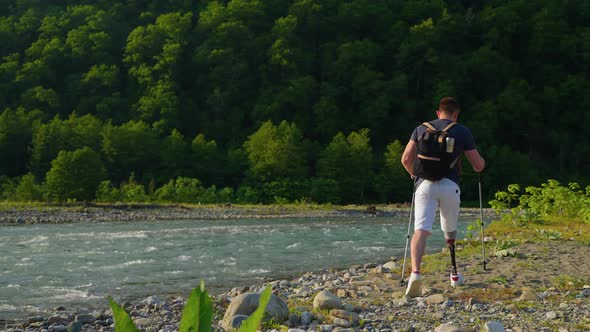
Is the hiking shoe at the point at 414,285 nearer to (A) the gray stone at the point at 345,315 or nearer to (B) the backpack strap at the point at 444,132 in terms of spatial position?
(A) the gray stone at the point at 345,315

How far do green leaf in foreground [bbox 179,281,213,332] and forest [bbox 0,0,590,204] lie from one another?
5795cm

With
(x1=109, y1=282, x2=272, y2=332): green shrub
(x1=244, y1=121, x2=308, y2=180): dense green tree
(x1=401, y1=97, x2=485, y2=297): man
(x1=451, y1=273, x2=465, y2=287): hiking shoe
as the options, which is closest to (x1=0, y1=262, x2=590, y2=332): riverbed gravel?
(x1=451, y1=273, x2=465, y2=287): hiking shoe

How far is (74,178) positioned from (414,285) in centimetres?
3786

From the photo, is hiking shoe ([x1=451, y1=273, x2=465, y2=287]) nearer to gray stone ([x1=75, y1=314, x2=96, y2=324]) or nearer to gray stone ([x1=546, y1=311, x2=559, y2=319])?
gray stone ([x1=546, y1=311, x2=559, y2=319])

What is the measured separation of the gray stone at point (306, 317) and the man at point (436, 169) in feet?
4.28

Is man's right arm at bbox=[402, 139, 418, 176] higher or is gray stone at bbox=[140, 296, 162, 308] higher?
man's right arm at bbox=[402, 139, 418, 176]

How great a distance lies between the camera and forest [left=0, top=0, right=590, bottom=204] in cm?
6234

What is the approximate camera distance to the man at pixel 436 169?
6.74 metres

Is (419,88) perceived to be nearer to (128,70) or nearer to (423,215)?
(128,70)

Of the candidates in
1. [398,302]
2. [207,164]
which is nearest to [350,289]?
[398,302]

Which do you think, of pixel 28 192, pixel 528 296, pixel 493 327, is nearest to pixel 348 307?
pixel 493 327

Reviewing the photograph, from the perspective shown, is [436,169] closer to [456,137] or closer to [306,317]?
[456,137]

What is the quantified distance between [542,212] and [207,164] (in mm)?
47507

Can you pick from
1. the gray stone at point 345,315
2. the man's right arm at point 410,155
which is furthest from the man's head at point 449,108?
the gray stone at point 345,315
